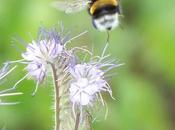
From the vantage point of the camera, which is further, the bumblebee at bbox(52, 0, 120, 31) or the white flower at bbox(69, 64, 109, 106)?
the bumblebee at bbox(52, 0, 120, 31)

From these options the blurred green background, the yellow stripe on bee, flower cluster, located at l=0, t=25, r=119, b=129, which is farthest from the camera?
the blurred green background

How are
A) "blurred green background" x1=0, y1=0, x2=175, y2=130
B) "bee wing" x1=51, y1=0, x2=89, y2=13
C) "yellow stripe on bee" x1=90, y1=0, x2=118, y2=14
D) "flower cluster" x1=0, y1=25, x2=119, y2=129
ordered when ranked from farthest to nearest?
"blurred green background" x1=0, y1=0, x2=175, y2=130
"yellow stripe on bee" x1=90, y1=0, x2=118, y2=14
"bee wing" x1=51, y1=0, x2=89, y2=13
"flower cluster" x1=0, y1=25, x2=119, y2=129

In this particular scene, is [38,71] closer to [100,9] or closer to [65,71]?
[65,71]

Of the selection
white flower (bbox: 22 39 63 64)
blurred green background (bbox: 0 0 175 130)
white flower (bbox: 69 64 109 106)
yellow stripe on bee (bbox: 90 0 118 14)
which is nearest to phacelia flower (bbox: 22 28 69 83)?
white flower (bbox: 22 39 63 64)

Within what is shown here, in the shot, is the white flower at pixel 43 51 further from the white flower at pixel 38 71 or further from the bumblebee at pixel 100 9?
the bumblebee at pixel 100 9

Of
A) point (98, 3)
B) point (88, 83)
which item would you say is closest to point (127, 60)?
point (98, 3)

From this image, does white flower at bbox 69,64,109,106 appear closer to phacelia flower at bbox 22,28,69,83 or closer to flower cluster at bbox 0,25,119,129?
flower cluster at bbox 0,25,119,129

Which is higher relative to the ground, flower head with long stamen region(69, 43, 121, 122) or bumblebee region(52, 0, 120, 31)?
bumblebee region(52, 0, 120, 31)
